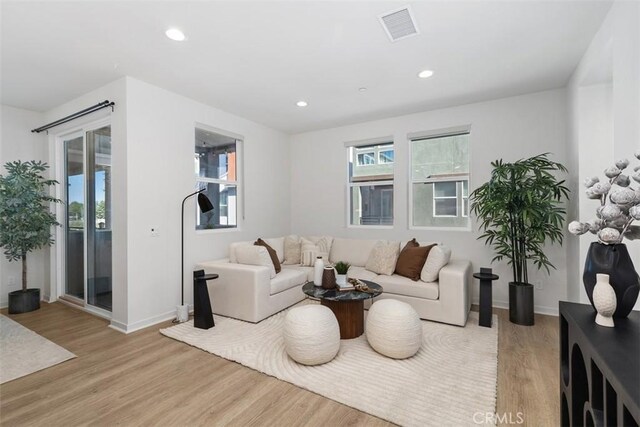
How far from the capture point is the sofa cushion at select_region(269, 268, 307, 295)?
3516 millimetres

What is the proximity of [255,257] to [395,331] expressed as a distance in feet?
6.06

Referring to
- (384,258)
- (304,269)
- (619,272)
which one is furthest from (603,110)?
(304,269)

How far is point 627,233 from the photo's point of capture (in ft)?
3.97

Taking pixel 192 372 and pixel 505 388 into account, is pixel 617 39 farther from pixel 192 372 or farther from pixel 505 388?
pixel 192 372

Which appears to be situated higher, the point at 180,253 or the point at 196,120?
the point at 196,120

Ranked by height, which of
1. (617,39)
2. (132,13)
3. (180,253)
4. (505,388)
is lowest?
(505,388)

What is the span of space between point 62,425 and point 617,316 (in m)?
2.91

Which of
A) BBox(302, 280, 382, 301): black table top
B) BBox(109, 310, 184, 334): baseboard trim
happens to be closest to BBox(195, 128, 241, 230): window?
BBox(109, 310, 184, 334): baseboard trim

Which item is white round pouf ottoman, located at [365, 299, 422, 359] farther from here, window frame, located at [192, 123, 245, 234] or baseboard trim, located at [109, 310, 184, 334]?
window frame, located at [192, 123, 245, 234]

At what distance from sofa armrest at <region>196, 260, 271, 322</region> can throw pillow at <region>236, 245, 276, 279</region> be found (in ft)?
0.25

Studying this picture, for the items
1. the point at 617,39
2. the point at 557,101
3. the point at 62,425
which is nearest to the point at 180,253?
the point at 62,425

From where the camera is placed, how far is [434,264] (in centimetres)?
339

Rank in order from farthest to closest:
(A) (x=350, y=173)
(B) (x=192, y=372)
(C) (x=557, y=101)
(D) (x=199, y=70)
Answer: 1. (A) (x=350, y=173)
2. (C) (x=557, y=101)
3. (D) (x=199, y=70)
4. (B) (x=192, y=372)

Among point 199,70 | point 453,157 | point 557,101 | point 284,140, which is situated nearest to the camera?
point 199,70
